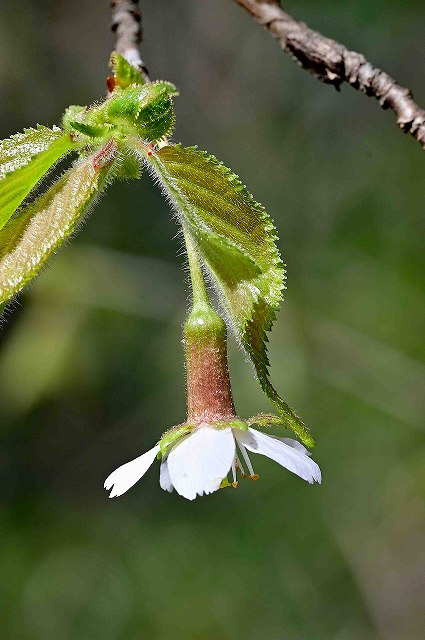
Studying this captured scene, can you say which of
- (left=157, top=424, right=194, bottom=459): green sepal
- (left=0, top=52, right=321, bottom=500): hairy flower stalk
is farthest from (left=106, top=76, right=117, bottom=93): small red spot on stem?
(left=157, top=424, right=194, bottom=459): green sepal

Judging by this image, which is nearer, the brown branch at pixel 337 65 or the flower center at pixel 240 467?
the flower center at pixel 240 467

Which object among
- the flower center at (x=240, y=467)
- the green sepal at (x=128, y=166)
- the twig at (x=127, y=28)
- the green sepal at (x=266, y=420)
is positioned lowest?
the flower center at (x=240, y=467)

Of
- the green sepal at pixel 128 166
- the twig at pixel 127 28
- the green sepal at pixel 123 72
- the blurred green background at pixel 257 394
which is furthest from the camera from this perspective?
the blurred green background at pixel 257 394

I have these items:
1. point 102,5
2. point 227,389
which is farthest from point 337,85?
point 102,5

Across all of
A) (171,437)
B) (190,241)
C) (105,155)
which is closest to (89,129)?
(105,155)

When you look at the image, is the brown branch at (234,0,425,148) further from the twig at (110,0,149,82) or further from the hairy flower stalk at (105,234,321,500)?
the hairy flower stalk at (105,234,321,500)

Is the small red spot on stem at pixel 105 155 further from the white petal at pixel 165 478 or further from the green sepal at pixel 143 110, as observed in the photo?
the white petal at pixel 165 478

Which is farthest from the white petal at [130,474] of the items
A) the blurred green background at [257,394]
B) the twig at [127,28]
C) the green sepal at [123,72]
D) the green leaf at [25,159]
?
the blurred green background at [257,394]
